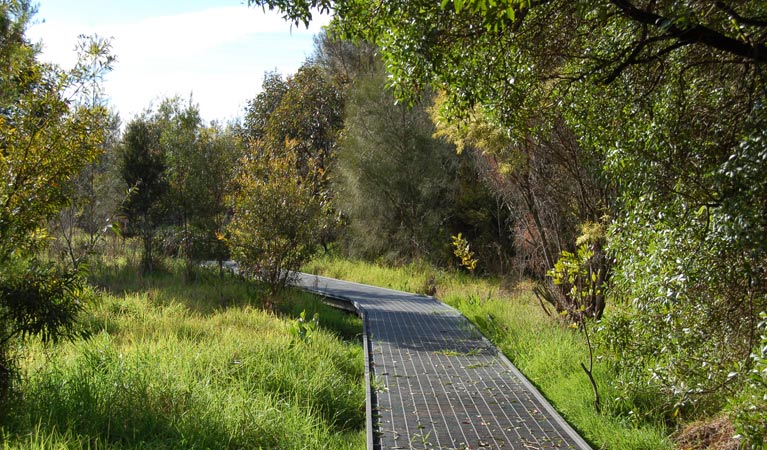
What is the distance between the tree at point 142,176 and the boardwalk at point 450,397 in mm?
9338

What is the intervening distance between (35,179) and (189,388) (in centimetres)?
257

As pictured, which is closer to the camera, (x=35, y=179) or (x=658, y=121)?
(x=658, y=121)

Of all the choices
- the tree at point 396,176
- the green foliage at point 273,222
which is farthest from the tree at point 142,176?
the tree at point 396,176

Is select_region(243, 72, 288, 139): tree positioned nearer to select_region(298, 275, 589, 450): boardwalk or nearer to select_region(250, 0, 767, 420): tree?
select_region(298, 275, 589, 450): boardwalk

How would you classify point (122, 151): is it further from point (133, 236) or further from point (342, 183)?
point (342, 183)

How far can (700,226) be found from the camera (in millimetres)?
4707

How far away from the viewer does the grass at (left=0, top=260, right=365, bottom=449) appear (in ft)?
17.9

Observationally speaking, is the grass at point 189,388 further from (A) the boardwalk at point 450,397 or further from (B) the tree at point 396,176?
(B) the tree at point 396,176

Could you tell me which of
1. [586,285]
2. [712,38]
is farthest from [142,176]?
[712,38]

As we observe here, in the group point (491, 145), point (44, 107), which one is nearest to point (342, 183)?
point (491, 145)

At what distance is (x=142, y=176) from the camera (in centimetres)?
1828

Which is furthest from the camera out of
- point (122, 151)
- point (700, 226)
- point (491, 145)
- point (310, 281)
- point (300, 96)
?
point (300, 96)

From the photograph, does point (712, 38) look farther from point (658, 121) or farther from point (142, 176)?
point (142, 176)

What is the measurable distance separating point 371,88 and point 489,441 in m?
18.6
